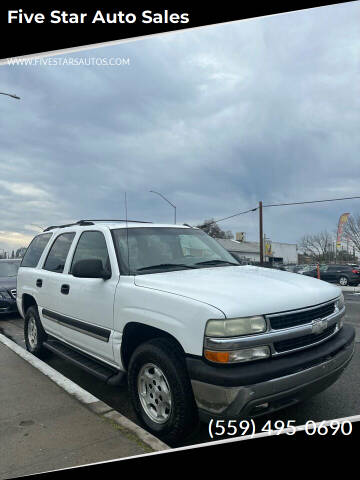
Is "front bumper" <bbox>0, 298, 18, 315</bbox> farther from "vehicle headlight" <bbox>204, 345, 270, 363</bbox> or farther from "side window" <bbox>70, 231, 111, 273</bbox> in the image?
"vehicle headlight" <bbox>204, 345, 270, 363</bbox>

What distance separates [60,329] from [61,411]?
131 centimetres

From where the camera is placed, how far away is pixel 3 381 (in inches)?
168

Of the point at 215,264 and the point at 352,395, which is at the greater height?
the point at 215,264

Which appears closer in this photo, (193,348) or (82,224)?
(193,348)

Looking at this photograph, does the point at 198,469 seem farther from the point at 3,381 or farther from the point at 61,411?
the point at 3,381

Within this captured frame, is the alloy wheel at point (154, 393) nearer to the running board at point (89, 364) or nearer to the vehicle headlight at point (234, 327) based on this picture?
the running board at point (89, 364)

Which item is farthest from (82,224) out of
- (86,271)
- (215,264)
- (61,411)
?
(61,411)

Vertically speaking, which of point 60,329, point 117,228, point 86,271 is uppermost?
point 117,228

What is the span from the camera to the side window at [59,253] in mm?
4815

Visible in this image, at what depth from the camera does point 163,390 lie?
2.94m

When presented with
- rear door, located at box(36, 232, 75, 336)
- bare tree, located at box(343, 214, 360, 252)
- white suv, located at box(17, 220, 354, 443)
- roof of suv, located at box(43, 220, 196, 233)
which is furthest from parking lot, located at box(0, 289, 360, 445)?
bare tree, located at box(343, 214, 360, 252)

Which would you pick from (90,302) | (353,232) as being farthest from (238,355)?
(353,232)

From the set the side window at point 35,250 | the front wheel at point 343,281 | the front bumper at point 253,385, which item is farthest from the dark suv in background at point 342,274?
the front bumper at point 253,385

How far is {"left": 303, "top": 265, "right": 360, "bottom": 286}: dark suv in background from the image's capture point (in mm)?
22891
